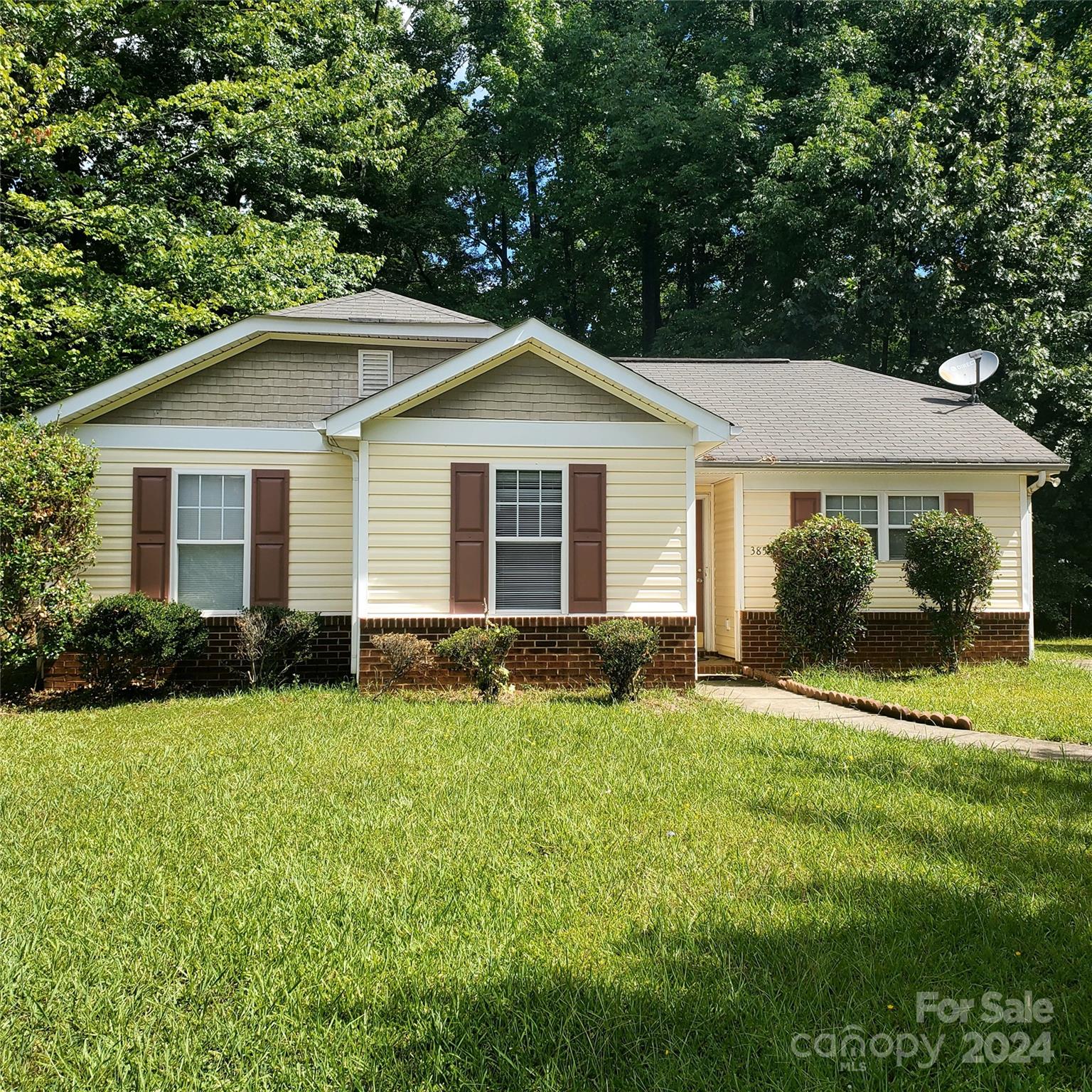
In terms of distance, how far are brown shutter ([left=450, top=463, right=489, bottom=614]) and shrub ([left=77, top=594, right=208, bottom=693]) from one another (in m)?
3.24

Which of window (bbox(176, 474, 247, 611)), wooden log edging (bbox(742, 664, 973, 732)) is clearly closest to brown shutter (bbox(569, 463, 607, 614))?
wooden log edging (bbox(742, 664, 973, 732))

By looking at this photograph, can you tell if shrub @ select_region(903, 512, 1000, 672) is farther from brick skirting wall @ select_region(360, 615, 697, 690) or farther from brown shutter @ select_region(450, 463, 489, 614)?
brown shutter @ select_region(450, 463, 489, 614)

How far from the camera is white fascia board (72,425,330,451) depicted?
1070cm

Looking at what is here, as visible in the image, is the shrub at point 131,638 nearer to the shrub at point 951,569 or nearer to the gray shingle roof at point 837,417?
the gray shingle roof at point 837,417

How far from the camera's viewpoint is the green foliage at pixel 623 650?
885 centimetres

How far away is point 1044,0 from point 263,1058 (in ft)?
A: 96.9

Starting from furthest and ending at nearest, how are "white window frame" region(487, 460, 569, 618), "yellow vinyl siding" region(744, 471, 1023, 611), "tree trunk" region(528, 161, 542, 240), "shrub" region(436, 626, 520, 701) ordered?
"tree trunk" region(528, 161, 542, 240)
"yellow vinyl siding" region(744, 471, 1023, 611)
"white window frame" region(487, 460, 569, 618)
"shrub" region(436, 626, 520, 701)

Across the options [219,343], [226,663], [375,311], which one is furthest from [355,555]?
[375,311]

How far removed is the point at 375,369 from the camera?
464 inches

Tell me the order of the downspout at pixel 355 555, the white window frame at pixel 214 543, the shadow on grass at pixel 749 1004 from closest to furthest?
1. the shadow on grass at pixel 749 1004
2. the downspout at pixel 355 555
3. the white window frame at pixel 214 543

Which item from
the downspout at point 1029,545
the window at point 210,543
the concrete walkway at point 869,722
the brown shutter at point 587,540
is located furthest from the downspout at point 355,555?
the downspout at point 1029,545

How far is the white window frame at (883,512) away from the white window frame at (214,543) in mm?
8224

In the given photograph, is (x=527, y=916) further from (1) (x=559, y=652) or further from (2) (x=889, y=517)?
(2) (x=889, y=517)

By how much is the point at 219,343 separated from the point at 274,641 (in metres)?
4.02
